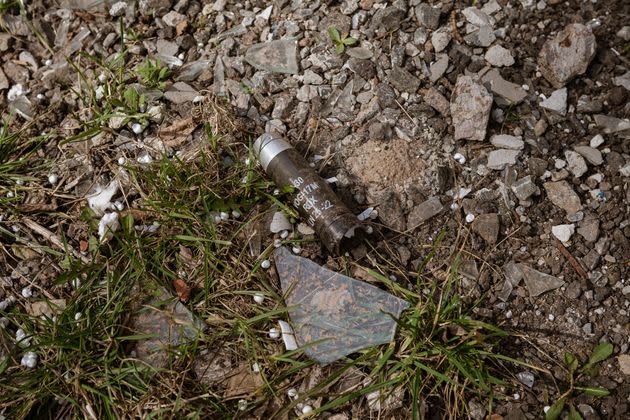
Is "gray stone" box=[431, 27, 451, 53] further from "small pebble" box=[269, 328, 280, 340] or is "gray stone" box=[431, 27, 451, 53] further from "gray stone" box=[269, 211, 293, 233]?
"small pebble" box=[269, 328, 280, 340]

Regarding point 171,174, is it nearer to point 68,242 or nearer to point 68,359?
point 68,242

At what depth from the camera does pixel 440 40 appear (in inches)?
135

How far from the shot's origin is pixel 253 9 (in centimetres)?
367

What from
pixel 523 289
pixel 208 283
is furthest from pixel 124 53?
pixel 523 289

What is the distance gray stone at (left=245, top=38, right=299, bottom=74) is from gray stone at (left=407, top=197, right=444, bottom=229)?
1.08 meters

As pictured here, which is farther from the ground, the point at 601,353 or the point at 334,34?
the point at 334,34

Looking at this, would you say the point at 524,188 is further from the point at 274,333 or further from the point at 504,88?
the point at 274,333

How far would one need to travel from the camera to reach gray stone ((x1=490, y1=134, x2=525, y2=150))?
3186 millimetres

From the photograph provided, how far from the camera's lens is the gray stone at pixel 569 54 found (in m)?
3.29

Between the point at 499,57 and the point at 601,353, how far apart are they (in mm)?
1659

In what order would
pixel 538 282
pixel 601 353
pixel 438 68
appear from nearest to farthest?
1. pixel 601 353
2. pixel 538 282
3. pixel 438 68

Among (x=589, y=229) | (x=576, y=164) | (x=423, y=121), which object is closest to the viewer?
(x=589, y=229)

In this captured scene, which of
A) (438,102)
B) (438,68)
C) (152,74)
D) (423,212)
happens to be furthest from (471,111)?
(152,74)

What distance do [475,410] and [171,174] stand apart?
186 centimetres
